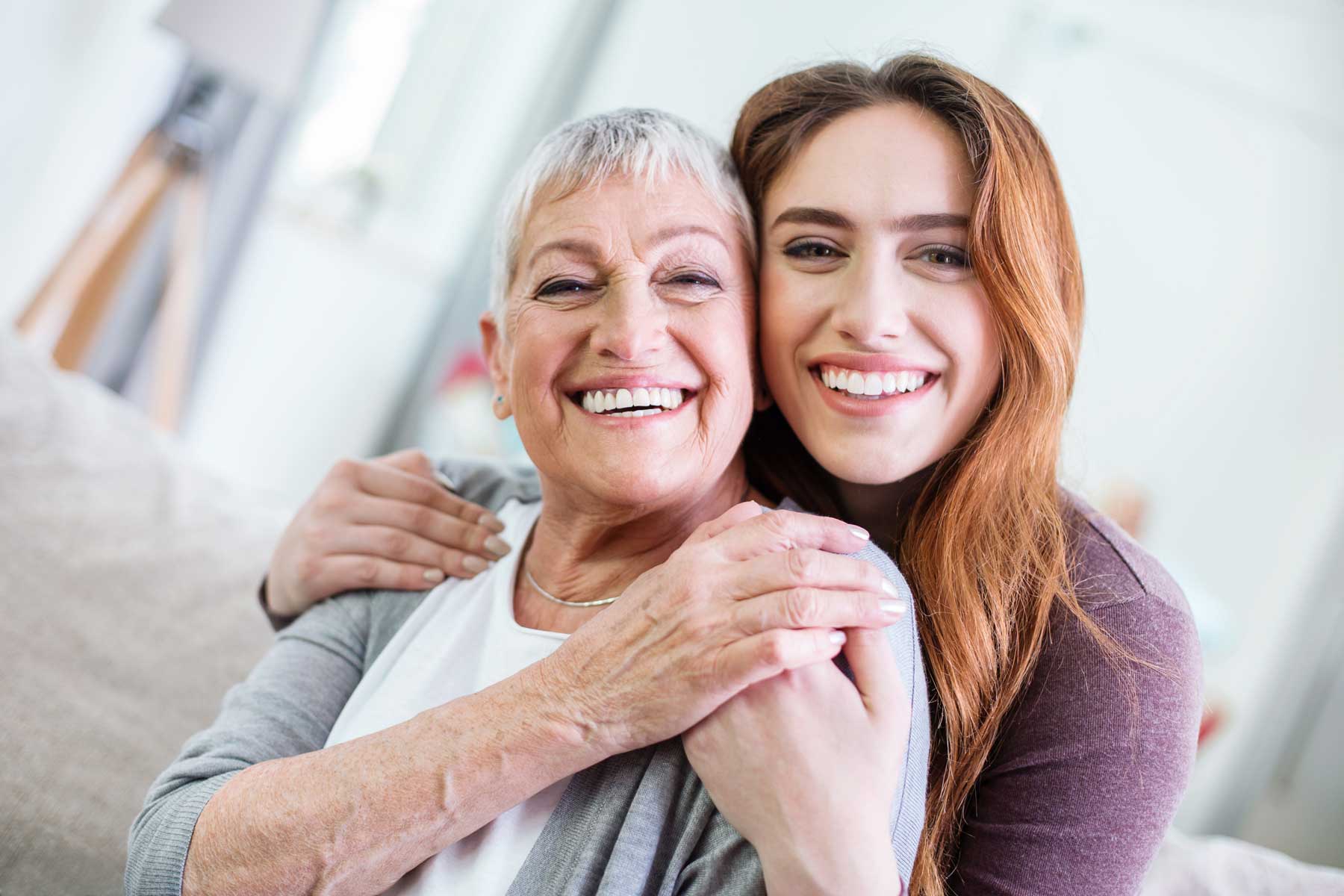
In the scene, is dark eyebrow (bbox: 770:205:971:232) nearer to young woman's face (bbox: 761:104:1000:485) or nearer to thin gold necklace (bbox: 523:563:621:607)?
young woman's face (bbox: 761:104:1000:485)

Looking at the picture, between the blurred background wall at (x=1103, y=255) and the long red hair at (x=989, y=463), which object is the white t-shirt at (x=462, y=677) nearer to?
the long red hair at (x=989, y=463)

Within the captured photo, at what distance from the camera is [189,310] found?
3.18 meters

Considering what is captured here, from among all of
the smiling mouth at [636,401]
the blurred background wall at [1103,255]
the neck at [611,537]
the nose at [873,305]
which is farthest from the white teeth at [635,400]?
the blurred background wall at [1103,255]

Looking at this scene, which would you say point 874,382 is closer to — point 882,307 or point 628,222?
point 882,307

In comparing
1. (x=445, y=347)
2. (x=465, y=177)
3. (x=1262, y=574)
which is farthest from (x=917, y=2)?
(x=1262, y=574)

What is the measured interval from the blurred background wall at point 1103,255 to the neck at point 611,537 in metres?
2.80

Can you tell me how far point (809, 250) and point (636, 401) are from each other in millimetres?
333

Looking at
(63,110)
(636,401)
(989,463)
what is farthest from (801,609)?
(63,110)

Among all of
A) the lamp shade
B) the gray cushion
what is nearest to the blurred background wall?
the lamp shade

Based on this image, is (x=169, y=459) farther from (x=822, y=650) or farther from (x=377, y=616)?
(x=822, y=650)

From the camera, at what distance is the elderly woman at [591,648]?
964mm

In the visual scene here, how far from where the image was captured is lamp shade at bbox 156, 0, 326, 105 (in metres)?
2.78

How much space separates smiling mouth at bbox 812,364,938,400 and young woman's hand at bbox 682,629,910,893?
39 cm

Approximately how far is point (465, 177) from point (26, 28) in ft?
5.72
